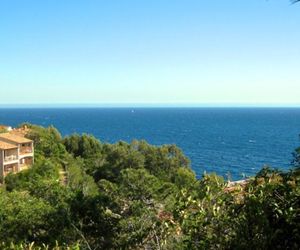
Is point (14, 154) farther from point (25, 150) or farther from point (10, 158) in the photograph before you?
point (25, 150)

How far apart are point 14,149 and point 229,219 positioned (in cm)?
3673

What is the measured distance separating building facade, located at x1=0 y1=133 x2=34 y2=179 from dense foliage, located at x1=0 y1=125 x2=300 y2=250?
4778mm

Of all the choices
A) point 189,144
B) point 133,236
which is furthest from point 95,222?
point 189,144

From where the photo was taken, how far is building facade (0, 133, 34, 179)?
38.2 metres

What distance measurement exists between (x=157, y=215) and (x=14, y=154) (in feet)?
96.0

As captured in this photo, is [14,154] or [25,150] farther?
[25,150]

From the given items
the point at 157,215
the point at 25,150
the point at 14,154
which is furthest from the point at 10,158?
the point at 157,215

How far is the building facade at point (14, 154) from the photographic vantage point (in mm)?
38188

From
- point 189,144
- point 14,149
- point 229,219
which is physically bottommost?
point 189,144

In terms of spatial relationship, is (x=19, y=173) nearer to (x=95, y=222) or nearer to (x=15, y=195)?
(x=15, y=195)

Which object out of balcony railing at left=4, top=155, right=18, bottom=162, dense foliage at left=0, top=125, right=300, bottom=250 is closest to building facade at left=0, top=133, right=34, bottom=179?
balcony railing at left=4, top=155, right=18, bottom=162

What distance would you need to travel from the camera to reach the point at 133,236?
11.5m

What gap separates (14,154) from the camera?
130 feet

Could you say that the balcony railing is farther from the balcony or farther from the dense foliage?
the dense foliage
